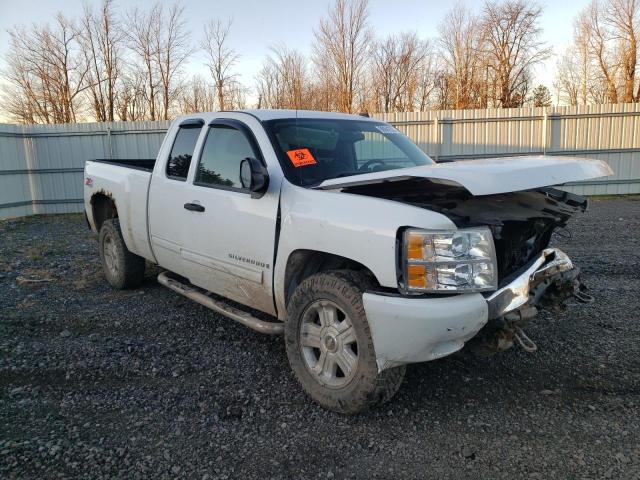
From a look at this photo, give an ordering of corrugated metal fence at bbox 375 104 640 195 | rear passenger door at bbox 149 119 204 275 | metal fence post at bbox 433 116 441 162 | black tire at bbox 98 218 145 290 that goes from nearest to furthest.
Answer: rear passenger door at bbox 149 119 204 275 < black tire at bbox 98 218 145 290 < metal fence post at bbox 433 116 441 162 < corrugated metal fence at bbox 375 104 640 195

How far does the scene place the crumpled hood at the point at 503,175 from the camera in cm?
245

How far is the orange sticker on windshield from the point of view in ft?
11.2

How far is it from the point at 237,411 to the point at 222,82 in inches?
1005

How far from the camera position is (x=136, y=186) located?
4.87 meters

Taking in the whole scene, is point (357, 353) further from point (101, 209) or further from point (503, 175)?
point (101, 209)

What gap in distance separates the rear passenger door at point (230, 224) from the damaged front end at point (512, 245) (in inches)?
30.7

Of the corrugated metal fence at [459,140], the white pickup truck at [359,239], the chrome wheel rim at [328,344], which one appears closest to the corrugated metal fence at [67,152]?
the corrugated metal fence at [459,140]

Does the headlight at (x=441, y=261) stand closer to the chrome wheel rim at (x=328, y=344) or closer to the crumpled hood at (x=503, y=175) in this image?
the crumpled hood at (x=503, y=175)

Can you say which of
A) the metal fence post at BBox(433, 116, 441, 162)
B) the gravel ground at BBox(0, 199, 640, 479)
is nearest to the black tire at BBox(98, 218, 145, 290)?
the gravel ground at BBox(0, 199, 640, 479)

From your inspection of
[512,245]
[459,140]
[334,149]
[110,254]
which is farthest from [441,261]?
[459,140]

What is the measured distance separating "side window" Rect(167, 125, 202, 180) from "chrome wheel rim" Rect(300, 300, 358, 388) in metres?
1.96

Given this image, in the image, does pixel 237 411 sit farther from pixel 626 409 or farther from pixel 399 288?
pixel 626 409

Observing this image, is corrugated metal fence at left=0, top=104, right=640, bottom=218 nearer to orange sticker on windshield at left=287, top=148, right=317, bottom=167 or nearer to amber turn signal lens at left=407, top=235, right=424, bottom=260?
orange sticker on windshield at left=287, top=148, right=317, bottom=167

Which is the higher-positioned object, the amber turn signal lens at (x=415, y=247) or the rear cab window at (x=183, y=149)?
the rear cab window at (x=183, y=149)
